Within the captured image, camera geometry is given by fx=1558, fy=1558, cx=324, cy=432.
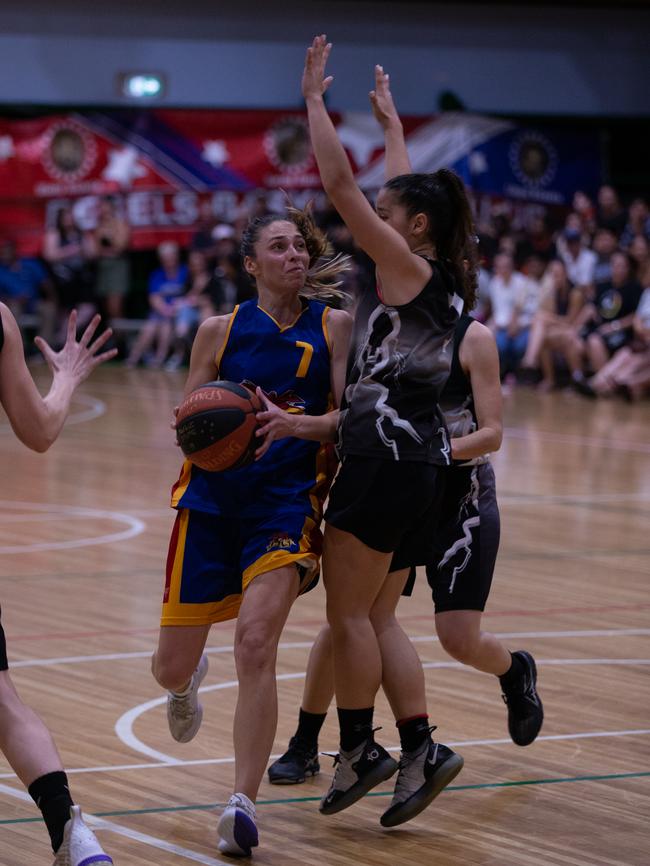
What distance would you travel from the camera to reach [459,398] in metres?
4.86

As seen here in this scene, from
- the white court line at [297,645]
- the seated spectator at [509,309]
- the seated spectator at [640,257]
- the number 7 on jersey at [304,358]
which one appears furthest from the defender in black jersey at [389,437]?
the seated spectator at [509,309]

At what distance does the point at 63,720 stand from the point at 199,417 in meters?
1.54

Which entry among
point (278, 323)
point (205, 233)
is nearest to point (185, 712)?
point (278, 323)

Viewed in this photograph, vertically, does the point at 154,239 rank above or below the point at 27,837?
above

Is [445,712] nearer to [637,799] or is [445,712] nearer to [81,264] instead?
[637,799]

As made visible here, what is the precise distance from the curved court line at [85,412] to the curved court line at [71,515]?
4015 millimetres

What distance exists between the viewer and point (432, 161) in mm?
20859

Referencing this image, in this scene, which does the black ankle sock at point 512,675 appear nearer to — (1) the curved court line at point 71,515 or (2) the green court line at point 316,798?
(2) the green court line at point 316,798

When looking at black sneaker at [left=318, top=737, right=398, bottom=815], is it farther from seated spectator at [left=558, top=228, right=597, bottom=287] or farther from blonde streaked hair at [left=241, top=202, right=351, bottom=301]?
seated spectator at [left=558, top=228, right=597, bottom=287]

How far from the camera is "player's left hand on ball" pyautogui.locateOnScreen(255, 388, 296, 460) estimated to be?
4.18m

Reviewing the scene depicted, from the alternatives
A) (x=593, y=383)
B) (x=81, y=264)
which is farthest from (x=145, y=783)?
(x=81, y=264)

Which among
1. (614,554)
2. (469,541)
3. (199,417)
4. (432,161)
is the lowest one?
(614,554)

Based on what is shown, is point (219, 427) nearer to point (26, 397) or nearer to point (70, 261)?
point (26, 397)

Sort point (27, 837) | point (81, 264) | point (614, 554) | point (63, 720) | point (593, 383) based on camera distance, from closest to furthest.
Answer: point (27, 837), point (63, 720), point (614, 554), point (593, 383), point (81, 264)
